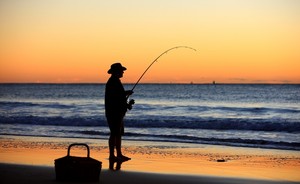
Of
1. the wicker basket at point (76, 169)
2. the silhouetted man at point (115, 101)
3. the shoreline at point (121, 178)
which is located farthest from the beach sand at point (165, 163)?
the silhouetted man at point (115, 101)

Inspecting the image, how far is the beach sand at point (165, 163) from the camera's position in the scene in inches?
307

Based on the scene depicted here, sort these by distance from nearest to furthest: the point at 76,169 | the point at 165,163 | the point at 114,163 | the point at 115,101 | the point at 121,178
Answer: the point at 76,169 → the point at 121,178 → the point at 115,101 → the point at 114,163 → the point at 165,163

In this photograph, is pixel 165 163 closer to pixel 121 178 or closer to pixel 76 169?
pixel 121 178

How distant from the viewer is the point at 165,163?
9570 mm

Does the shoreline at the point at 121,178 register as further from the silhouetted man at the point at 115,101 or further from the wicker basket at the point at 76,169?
the silhouetted man at the point at 115,101

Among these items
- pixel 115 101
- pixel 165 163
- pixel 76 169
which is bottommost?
pixel 165 163

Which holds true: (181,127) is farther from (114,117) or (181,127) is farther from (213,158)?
(114,117)

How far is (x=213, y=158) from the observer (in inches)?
412

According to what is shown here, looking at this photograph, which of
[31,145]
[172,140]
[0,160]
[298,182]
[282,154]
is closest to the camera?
[298,182]

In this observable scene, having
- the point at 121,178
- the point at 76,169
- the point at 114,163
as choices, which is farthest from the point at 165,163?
the point at 76,169

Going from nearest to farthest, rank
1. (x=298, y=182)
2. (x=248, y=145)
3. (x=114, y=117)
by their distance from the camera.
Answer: (x=298, y=182) < (x=114, y=117) < (x=248, y=145)

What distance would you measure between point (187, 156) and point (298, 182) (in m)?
3.18

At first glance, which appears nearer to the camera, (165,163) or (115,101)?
(115,101)

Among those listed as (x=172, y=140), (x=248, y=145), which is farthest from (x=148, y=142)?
(x=248, y=145)
